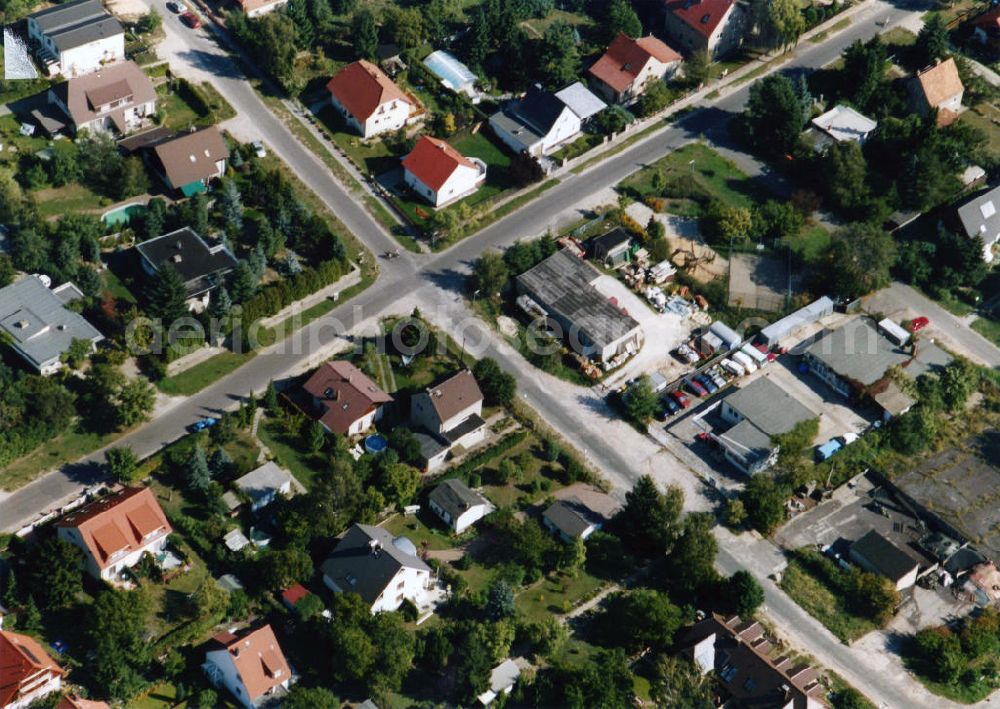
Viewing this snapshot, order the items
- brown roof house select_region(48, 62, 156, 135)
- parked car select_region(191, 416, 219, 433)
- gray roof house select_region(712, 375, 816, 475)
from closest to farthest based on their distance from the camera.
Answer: parked car select_region(191, 416, 219, 433) < gray roof house select_region(712, 375, 816, 475) < brown roof house select_region(48, 62, 156, 135)

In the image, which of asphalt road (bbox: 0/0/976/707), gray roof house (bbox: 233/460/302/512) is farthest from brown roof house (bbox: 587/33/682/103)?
gray roof house (bbox: 233/460/302/512)

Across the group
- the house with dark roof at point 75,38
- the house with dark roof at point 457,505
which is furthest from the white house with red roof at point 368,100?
the house with dark roof at point 457,505

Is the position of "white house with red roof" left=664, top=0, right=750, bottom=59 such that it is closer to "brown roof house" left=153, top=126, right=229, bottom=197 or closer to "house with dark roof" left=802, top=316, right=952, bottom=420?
"house with dark roof" left=802, top=316, right=952, bottom=420


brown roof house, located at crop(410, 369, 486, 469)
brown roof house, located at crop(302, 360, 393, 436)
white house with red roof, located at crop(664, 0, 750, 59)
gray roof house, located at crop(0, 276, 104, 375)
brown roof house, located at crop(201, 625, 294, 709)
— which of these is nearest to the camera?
brown roof house, located at crop(201, 625, 294, 709)

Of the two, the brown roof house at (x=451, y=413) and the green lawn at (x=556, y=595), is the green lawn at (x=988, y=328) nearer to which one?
the green lawn at (x=556, y=595)

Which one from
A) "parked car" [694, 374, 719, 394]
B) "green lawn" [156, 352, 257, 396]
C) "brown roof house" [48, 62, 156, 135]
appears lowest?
"parked car" [694, 374, 719, 394]
